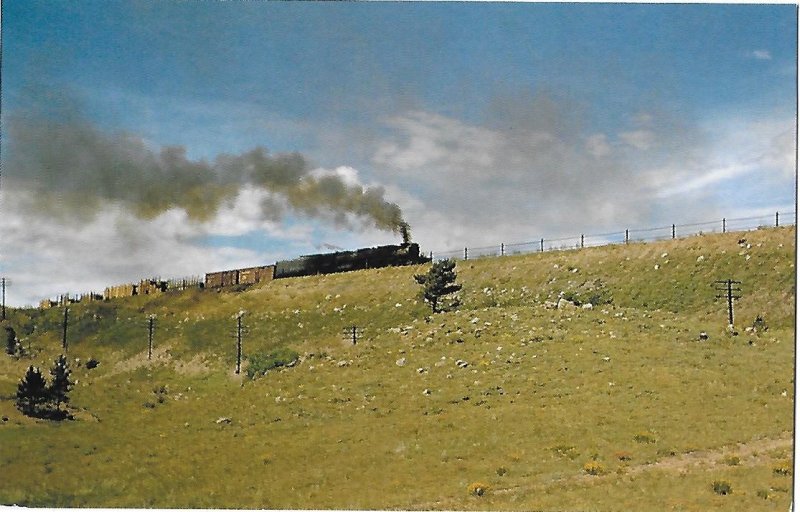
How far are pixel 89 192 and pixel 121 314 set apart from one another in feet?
11.6

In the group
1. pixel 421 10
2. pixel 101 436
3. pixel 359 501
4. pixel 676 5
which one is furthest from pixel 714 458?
pixel 101 436

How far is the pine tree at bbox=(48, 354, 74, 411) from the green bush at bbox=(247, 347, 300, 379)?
4767mm

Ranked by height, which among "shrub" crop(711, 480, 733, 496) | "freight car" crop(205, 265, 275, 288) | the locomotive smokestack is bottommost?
"shrub" crop(711, 480, 733, 496)

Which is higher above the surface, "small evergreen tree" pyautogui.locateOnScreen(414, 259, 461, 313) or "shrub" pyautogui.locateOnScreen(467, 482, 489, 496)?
"small evergreen tree" pyautogui.locateOnScreen(414, 259, 461, 313)

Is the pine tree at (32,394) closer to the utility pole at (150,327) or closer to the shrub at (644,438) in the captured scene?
the utility pole at (150,327)

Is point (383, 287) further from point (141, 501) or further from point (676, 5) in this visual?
point (676, 5)

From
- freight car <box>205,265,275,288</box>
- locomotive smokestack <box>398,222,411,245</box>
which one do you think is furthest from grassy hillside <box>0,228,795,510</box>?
locomotive smokestack <box>398,222,411,245</box>

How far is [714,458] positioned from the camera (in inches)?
610

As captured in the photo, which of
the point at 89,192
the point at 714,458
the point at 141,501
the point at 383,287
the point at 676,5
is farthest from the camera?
the point at 383,287

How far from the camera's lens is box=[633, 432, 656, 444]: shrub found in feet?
52.7

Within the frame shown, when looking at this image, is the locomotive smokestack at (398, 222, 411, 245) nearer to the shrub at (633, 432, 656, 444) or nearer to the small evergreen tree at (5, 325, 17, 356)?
the shrub at (633, 432, 656, 444)

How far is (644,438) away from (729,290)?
526 cm

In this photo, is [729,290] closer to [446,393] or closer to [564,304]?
[564,304]

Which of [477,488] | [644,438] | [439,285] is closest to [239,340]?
[439,285]
